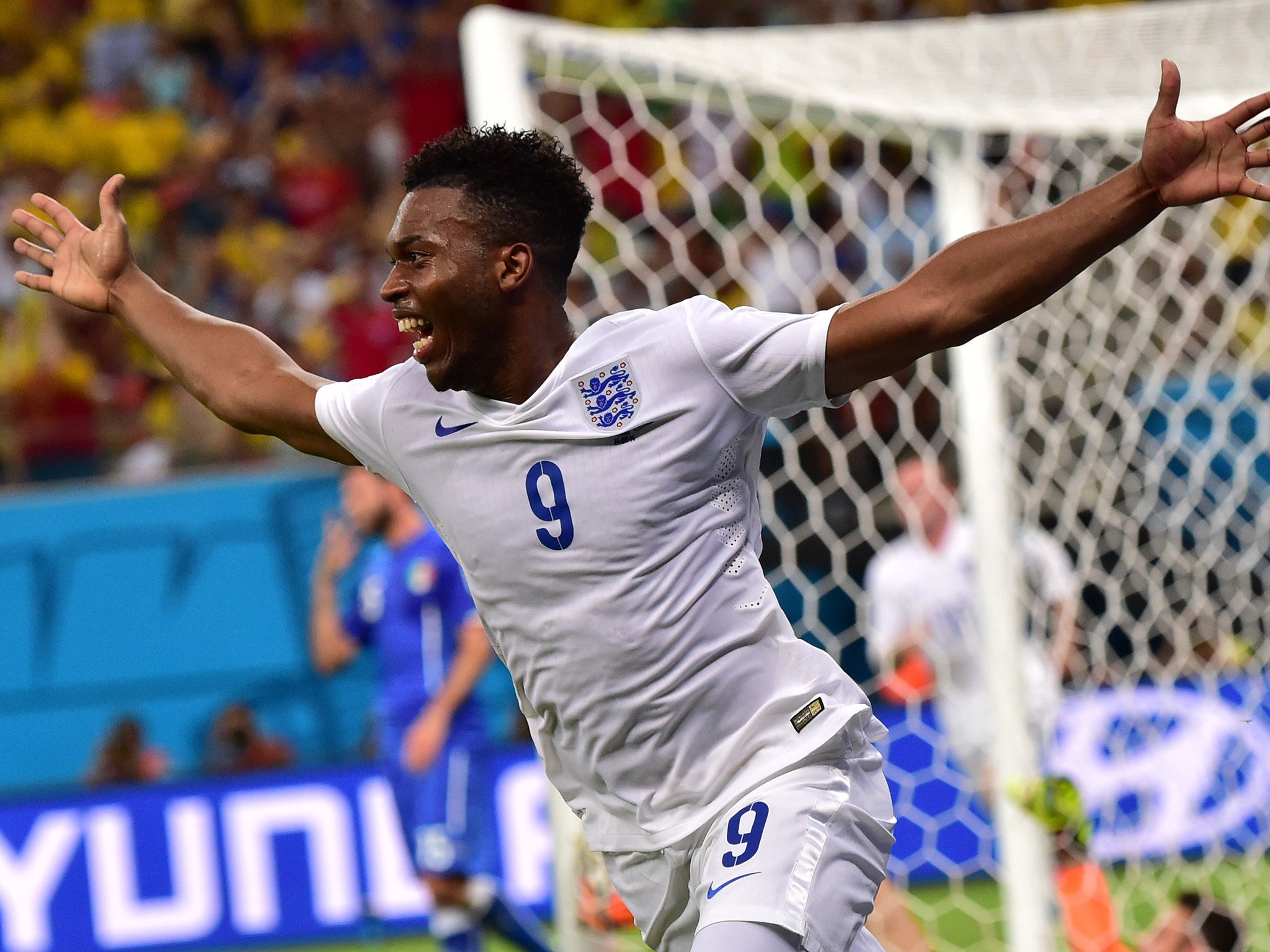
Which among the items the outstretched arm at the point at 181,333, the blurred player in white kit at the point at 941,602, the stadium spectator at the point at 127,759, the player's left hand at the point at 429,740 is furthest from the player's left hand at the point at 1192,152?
the stadium spectator at the point at 127,759

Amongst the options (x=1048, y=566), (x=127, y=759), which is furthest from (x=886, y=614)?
(x=127, y=759)

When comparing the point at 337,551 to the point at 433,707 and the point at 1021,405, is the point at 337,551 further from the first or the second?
the point at 1021,405

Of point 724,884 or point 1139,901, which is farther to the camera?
point 1139,901

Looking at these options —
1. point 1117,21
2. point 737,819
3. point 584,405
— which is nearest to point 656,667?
point 737,819

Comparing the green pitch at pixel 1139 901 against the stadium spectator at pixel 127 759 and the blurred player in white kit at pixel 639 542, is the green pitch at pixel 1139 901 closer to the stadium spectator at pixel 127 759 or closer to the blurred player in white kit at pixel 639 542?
the stadium spectator at pixel 127 759

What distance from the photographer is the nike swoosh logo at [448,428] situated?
8.42 feet

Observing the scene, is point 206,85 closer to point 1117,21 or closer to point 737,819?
point 1117,21

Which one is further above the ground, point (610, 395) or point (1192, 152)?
point (1192, 152)

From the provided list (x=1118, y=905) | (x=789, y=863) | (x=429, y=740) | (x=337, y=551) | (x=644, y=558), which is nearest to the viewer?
(x=789, y=863)

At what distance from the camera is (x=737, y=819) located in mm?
2459

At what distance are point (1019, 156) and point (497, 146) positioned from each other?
3.09 m

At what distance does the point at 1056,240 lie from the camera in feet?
7.08

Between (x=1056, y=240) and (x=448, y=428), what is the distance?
990 mm

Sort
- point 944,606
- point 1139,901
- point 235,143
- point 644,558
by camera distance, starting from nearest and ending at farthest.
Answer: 1. point 644,558
2. point 944,606
3. point 1139,901
4. point 235,143
